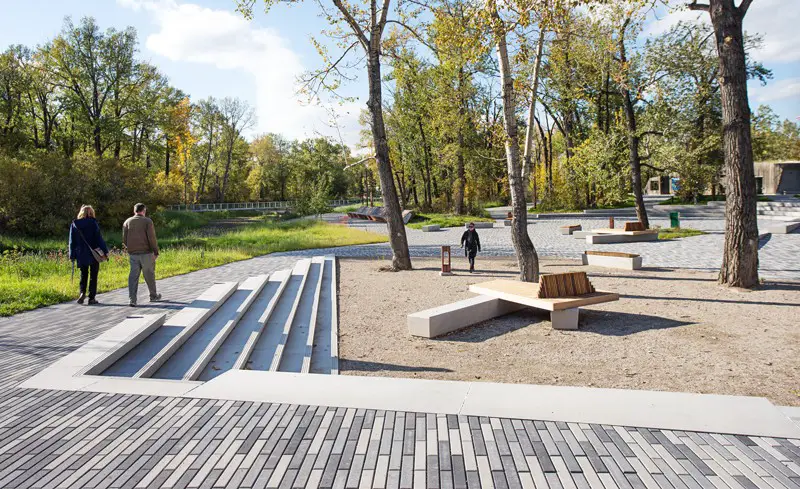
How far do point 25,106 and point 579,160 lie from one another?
3764 cm

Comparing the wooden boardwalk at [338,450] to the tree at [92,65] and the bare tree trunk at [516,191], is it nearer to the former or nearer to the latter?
the bare tree trunk at [516,191]

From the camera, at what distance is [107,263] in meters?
14.3

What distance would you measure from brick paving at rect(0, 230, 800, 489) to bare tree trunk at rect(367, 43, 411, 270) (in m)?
9.82

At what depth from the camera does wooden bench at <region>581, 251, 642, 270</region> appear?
13.1m

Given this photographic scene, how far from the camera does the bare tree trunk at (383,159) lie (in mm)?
13320

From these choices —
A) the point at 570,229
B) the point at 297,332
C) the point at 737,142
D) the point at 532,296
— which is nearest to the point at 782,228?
the point at 570,229

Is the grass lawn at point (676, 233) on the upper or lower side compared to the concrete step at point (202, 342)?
upper

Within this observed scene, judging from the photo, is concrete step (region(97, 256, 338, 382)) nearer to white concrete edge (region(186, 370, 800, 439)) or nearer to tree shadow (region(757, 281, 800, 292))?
white concrete edge (region(186, 370, 800, 439))

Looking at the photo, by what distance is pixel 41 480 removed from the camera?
10.3 feet

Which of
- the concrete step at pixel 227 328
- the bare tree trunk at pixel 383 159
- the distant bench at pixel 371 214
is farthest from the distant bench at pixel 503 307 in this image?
the distant bench at pixel 371 214

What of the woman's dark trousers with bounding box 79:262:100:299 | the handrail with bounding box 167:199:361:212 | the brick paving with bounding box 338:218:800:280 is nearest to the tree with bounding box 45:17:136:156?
the handrail with bounding box 167:199:361:212

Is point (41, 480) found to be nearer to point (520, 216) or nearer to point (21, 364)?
point (21, 364)

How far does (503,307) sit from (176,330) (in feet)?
16.8

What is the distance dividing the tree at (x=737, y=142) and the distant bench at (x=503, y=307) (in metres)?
3.55
